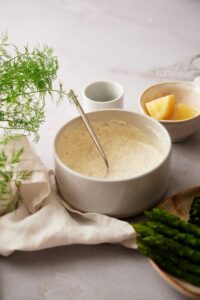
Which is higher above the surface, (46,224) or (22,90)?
(22,90)

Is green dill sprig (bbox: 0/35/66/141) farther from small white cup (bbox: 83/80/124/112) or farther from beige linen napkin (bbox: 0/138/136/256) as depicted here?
small white cup (bbox: 83/80/124/112)

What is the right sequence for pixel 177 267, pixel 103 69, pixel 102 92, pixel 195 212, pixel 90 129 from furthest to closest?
pixel 103 69
pixel 102 92
pixel 90 129
pixel 195 212
pixel 177 267

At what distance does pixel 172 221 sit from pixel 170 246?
2.2 inches

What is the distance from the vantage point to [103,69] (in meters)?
1.71

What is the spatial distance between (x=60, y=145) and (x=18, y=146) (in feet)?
0.31

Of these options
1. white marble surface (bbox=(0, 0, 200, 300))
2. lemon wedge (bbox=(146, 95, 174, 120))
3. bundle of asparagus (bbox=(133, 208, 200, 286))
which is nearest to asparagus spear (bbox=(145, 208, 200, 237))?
bundle of asparagus (bbox=(133, 208, 200, 286))

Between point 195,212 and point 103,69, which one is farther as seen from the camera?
point 103,69

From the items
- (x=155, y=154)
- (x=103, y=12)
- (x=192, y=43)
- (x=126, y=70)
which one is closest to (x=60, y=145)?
(x=155, y=154)

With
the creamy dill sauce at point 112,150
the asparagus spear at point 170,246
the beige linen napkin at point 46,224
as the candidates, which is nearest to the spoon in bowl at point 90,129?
the creamy dill sauce at point 112,150

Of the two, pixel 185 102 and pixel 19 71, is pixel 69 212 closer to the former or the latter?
pixel 19 71

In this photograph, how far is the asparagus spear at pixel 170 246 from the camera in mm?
916

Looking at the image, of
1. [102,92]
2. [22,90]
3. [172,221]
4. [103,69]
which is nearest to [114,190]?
[172,221]

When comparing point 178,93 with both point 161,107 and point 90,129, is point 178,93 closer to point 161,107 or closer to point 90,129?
point 161,107

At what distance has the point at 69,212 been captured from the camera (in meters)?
1.11
